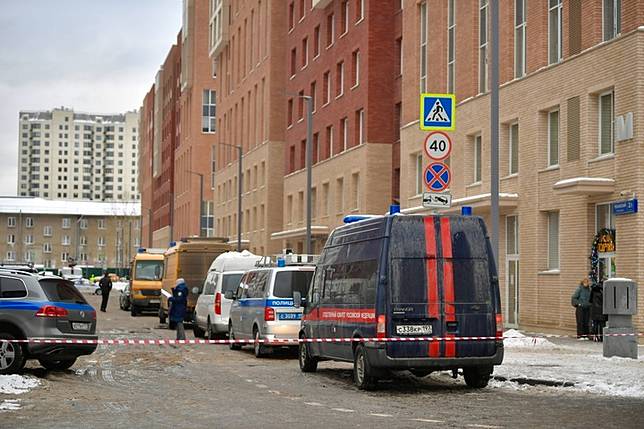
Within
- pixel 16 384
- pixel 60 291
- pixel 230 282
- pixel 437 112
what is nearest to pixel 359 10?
pixel 230 282

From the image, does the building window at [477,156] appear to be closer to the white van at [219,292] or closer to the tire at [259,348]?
the white van at [219,292]

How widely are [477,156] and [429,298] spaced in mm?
22896

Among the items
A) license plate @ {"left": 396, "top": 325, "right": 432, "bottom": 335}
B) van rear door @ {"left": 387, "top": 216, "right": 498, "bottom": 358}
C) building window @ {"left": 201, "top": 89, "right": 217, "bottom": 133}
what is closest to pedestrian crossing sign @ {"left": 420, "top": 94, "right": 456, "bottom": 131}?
van rear door @ {"left": 387, "top": 216, "right": 498, "bottom": 358}

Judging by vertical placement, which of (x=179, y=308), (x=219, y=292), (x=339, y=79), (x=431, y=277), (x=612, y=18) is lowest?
(x=179, y=308)

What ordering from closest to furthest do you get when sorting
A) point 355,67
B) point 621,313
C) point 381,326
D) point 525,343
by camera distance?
point 381,326 < point 621,313 < point 525,343 < point 355,67

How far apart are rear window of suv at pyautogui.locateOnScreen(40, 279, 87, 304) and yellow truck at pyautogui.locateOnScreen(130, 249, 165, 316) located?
28.4m

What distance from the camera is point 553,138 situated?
107 feet

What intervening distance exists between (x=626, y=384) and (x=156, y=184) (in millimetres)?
119251

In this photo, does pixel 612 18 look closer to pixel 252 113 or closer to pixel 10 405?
pixel 10 405

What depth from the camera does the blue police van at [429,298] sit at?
15.5 metres

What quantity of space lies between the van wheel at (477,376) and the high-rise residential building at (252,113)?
46.2m

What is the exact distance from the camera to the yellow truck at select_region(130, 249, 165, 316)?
48344 millimetres

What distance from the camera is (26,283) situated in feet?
59.8

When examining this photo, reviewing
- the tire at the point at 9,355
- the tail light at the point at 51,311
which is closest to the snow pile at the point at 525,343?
the tail light at the point at 51,311
